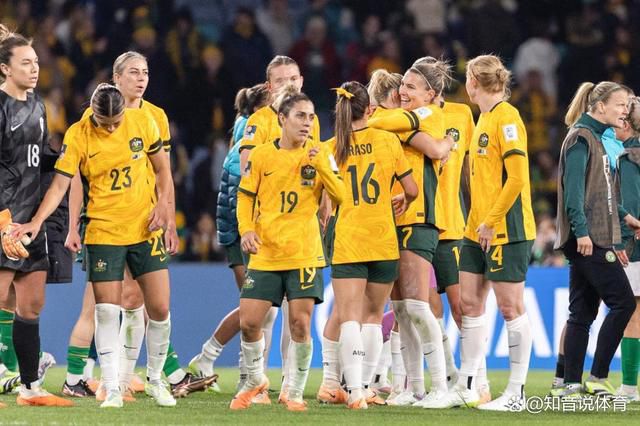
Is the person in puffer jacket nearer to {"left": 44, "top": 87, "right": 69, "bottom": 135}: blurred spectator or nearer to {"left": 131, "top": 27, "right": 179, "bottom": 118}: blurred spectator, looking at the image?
{"left": 44, "top": 87, "right": 69, "bottom": 135}: blurred spectator

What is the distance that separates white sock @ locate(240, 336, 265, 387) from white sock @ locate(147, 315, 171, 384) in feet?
1.78

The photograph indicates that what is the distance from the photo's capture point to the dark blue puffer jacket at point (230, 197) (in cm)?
973

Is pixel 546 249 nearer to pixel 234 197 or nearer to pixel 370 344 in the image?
pixel 234 197

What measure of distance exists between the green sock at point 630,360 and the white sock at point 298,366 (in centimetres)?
258

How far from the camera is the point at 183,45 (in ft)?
58.5

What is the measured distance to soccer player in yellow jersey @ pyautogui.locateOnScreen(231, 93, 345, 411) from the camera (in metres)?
8.10

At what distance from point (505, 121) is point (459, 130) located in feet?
3.04

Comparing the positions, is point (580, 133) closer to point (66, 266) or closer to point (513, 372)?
point (513, 372)

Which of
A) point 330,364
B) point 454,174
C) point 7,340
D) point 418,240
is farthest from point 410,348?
point 7,340

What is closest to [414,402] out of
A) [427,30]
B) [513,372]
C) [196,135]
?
[513,372]

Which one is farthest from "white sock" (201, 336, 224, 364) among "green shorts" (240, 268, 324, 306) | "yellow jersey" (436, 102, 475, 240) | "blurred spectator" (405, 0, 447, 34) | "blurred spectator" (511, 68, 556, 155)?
"blurred spectator" (405, 0, 447, 34)

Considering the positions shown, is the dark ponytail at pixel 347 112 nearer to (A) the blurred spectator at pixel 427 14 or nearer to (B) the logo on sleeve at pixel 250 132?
(B) the logo on sleeve at pixel 250 132

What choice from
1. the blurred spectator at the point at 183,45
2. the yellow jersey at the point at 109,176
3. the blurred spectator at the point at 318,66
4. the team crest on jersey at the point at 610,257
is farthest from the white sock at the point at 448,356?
the blurred spectator at the point at 318,66

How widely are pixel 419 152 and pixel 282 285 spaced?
4.35 ft
